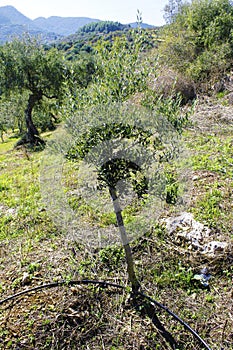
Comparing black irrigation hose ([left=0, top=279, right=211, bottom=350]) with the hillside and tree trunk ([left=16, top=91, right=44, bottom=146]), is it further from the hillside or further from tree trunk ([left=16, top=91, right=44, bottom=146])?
tree trunk ([left=16, top=91, right=44, bottom=146])

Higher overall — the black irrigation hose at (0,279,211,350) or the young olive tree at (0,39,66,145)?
the young olive tree at (0,39,66,145)

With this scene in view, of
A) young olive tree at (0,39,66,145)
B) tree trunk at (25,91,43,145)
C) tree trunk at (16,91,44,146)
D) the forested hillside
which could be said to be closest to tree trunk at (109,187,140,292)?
the forested hillside

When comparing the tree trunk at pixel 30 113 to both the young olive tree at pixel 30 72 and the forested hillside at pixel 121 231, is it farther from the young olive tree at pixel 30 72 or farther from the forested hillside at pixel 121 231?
the forested hillside at pixel 121 231

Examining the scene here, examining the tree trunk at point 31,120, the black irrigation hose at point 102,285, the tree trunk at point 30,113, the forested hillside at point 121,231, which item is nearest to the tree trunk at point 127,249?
the forested hillside at point 121,231

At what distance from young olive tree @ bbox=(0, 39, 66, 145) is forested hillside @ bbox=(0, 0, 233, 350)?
900 cm

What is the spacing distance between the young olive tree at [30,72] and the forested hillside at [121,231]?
9.00 m

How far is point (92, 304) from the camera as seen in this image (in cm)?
370

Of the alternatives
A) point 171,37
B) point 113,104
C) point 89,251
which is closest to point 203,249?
point 89,251

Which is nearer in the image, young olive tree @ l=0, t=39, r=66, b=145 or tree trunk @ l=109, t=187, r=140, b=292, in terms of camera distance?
tree trunk @ l=109, t=187, r=140, b=292

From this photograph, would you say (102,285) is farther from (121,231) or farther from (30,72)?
(30,72)

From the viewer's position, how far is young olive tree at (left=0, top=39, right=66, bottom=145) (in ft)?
45.2

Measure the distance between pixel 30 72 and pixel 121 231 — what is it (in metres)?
13.5

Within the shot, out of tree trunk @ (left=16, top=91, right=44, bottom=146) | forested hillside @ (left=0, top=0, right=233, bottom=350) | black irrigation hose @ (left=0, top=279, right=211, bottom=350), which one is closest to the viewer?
Result: forested hillside @ (left=0, top=0, right=233, bottom=350)

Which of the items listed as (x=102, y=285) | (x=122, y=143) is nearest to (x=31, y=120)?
(x=102, y=285)
